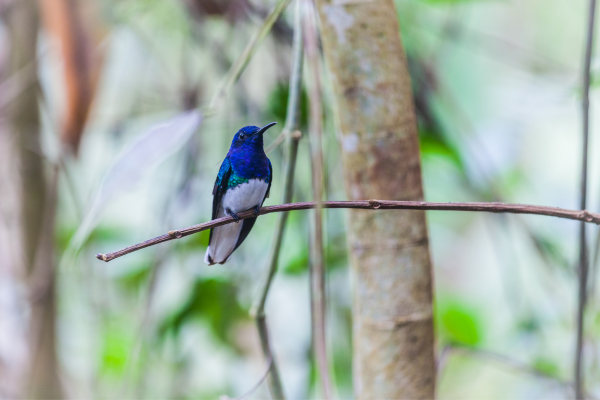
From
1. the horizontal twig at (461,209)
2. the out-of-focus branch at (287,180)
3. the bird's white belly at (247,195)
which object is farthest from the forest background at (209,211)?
the horizontal twig at (461,209)

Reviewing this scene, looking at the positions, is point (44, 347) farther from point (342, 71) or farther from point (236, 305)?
point (342, 71)

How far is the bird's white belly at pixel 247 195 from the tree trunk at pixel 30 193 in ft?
3.04

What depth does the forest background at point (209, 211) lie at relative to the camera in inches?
54.1

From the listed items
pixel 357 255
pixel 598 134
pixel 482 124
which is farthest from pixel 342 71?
pixel 598 134

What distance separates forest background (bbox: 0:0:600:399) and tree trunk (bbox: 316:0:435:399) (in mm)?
269

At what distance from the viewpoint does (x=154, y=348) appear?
5.53ft

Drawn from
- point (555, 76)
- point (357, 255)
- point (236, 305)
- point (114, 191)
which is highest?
point (555, 76)

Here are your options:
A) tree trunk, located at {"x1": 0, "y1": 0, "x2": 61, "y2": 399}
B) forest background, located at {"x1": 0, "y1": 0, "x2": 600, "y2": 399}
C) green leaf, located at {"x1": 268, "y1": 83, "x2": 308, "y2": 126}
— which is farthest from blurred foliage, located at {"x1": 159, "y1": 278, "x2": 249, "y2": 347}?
green leaf, located at {"x1": 268, "y1": 83, "x2": 308, "y2": 126}

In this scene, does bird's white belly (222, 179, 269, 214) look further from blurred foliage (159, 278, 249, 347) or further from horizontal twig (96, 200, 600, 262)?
blurred foliage (159, 278, 249, 347)

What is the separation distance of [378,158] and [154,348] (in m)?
1.23

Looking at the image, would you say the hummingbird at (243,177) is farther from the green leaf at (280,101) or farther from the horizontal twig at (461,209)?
the green leaf at (280,101)

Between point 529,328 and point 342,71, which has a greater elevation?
point 342,71

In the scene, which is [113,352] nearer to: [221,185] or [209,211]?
[209,211]

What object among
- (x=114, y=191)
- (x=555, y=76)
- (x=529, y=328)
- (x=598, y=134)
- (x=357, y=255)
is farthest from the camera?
(x=598, y=134)
